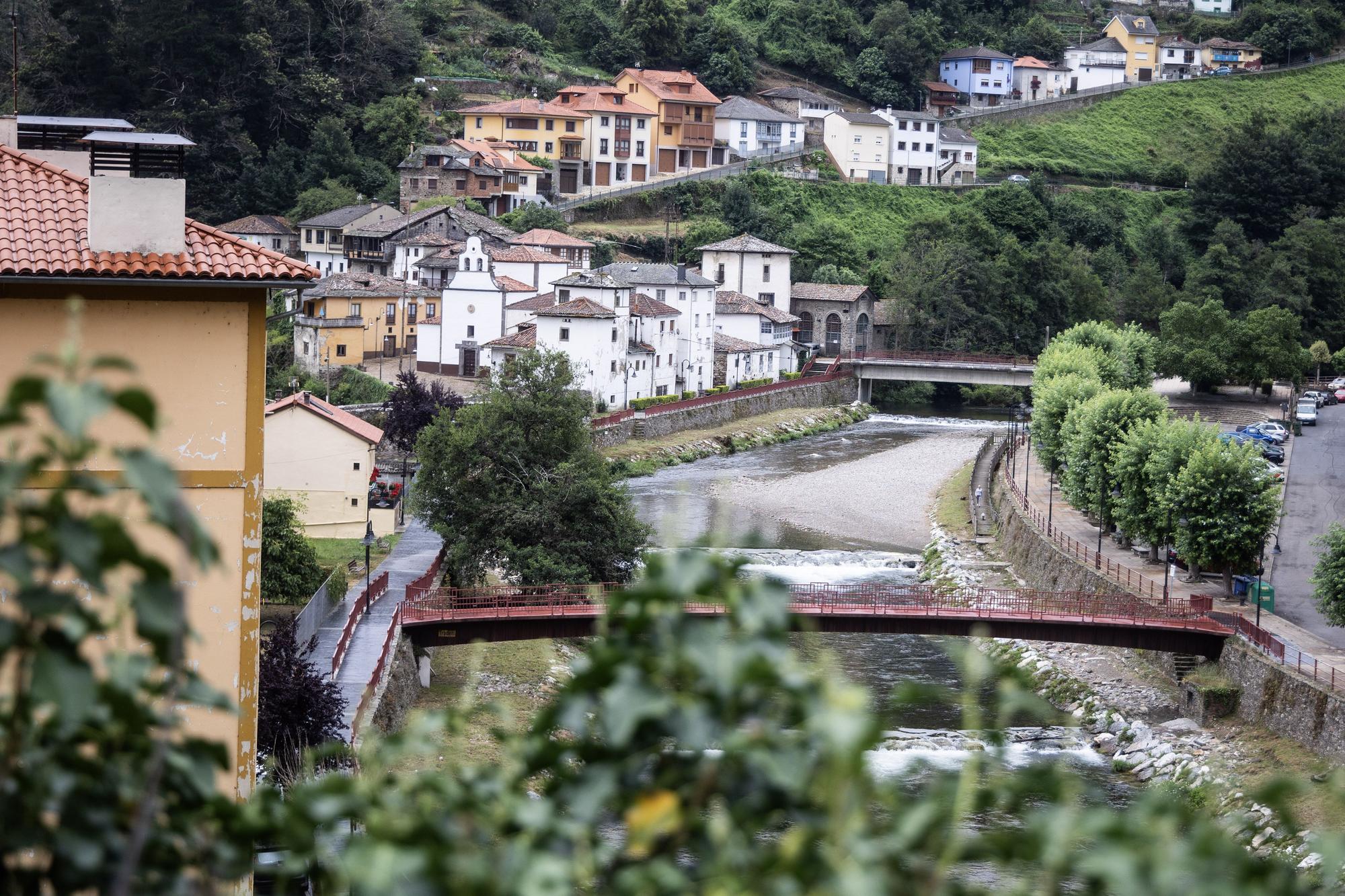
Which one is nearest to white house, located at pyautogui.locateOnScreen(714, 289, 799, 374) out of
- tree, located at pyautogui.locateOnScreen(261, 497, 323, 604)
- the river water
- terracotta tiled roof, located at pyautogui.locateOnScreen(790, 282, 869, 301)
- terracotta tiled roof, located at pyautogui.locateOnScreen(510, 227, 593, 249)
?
terracotta tiled roof, located at pyautogui.locateOnScreen(790, 282, 869, 301)

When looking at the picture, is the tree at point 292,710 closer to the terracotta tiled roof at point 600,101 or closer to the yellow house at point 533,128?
the yellow house at point 533,128

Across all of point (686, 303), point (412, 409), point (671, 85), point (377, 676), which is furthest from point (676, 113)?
point (377, 676)

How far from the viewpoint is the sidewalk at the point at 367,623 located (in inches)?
1034

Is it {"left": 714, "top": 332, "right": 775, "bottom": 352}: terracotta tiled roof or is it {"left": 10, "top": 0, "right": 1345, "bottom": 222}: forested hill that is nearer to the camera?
{"left": 714, "top": 332, "right": 775, "bottom": 352}: terracotta tiled roof

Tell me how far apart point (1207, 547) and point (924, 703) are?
312 inches

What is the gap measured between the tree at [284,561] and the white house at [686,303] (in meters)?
36.1

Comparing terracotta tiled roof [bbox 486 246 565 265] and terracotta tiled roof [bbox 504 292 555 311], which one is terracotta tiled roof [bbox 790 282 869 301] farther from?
terracotta tiled roof [bbox 504 292 555 311]

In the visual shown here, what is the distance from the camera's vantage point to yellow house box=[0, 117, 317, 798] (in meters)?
13.5

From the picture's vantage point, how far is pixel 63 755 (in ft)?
14.2

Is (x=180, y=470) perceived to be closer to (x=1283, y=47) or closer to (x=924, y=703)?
(x=924, y=703)

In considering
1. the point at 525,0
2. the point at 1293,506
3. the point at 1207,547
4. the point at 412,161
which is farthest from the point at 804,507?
the point at 525,0

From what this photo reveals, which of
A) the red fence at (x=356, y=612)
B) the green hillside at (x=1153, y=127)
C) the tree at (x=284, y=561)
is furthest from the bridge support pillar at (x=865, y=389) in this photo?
the tree at (x=284, y=561)

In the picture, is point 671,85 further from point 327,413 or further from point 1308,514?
point 327,413

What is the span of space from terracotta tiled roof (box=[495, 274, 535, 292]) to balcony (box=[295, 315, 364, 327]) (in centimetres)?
594
